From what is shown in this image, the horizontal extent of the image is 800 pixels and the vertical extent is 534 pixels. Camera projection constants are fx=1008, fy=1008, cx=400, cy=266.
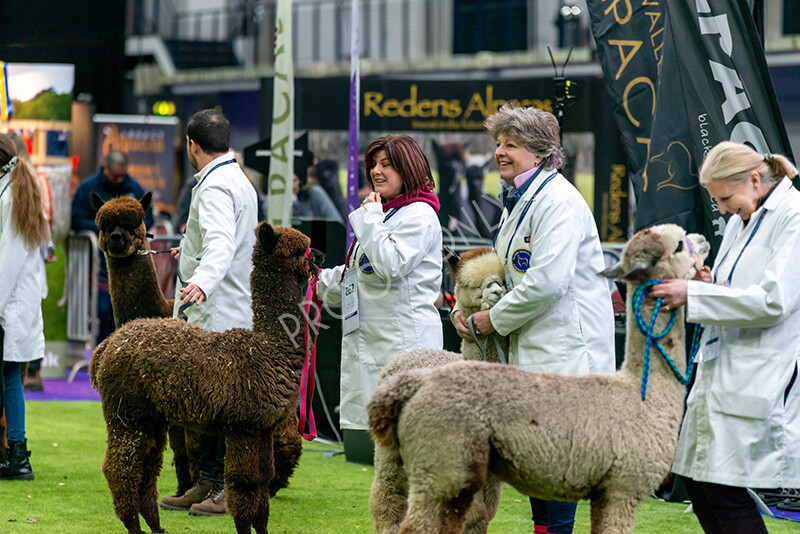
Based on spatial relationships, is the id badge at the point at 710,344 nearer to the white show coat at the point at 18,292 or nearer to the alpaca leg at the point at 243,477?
the alpaca leg at the point at 243,477

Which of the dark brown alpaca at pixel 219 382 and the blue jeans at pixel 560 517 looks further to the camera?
the dark brown alpaca at pixel 219 382

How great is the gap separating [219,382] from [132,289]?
42.5 inches

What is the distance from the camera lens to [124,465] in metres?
4.57

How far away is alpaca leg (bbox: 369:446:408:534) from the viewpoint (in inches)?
157

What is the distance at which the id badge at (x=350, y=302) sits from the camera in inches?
175

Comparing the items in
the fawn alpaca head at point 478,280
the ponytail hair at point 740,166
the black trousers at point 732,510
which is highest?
the ponytail hair at point 740,166

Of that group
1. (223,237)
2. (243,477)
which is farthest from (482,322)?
(223,237)

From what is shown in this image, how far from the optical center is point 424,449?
3287 mm

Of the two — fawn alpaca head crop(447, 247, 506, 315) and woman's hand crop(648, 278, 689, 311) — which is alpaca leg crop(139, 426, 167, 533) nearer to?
fawn alpaca head crop(447, 247, 506, 315)

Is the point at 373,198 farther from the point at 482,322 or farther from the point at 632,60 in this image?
the point at 632,60

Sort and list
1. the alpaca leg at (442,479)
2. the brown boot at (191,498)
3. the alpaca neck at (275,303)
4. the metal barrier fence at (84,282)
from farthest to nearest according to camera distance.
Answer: the metal barrier fence at (84,282), the brown boot at (191,498), the alpaca neck at (275,303), the alpaca leg at (442,479)

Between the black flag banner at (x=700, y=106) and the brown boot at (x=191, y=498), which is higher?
the black flag banner at (x=700, y=106)

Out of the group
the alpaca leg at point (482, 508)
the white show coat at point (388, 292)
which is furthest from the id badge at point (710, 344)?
the white show coat at point (388, 292)

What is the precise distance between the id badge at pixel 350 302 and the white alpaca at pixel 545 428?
3.41ft
